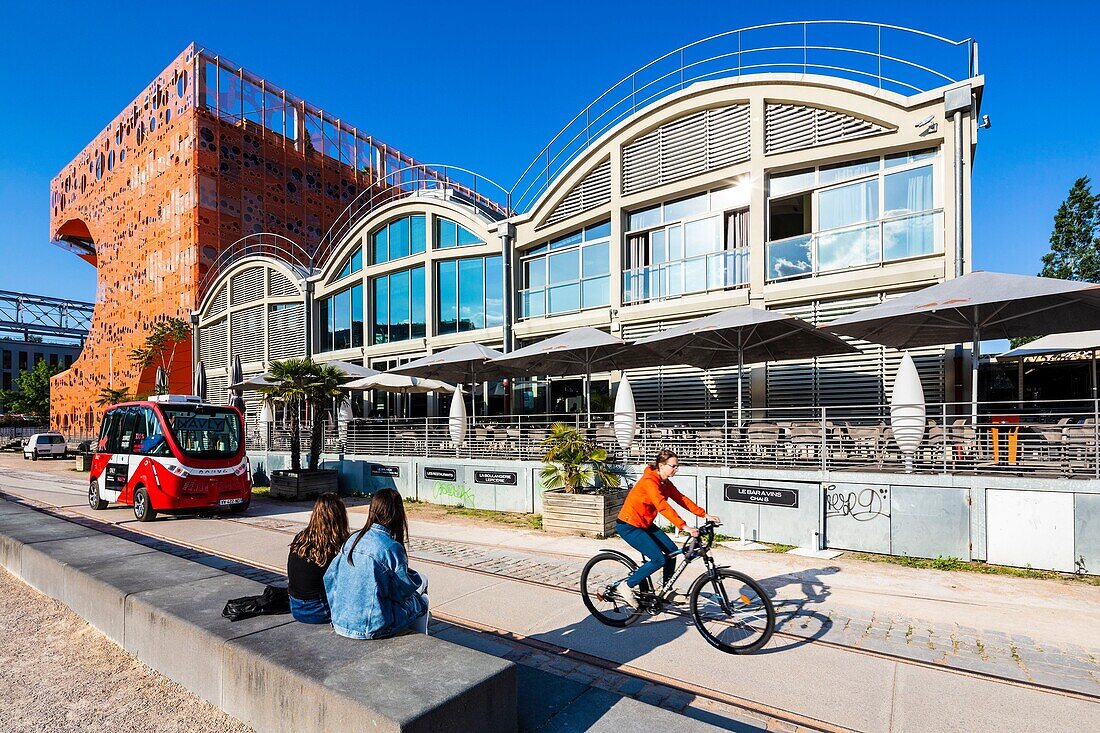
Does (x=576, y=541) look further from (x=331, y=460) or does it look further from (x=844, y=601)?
(x=331, y=460)

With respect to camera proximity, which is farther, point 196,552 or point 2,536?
point 196,552

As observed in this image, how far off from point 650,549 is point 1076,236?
56.9 m

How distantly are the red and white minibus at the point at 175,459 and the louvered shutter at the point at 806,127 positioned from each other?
51.6 feet

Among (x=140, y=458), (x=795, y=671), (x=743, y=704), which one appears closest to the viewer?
(x=743, y=704)

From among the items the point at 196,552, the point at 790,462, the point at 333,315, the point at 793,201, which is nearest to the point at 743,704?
the point at 790,462

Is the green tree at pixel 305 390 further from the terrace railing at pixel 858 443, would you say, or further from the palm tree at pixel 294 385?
the terrace railing at pixel 858 443

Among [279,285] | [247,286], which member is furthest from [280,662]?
[247,286]

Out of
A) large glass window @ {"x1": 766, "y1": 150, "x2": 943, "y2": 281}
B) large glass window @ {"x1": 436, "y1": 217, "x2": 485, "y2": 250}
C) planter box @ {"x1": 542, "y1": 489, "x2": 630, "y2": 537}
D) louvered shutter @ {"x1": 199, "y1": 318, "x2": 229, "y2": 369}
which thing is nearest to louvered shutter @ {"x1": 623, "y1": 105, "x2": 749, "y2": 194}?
large glass window @ {"x1": 766, "y1": 150, "x2": 943, "y2": 281}

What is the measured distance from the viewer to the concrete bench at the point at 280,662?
10.8 feet

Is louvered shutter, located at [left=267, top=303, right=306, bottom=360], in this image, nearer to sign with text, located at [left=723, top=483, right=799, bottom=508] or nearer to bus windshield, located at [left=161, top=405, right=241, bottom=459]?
bus windshield, located at [left=161, top=405, right=241, bottom=459]

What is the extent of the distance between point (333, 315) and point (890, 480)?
80.7 ft

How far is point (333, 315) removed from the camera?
28484 millimetres

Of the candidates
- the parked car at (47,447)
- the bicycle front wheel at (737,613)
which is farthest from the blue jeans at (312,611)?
the parked car at (47,447)

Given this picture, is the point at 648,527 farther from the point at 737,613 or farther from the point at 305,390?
the point at 305,390
